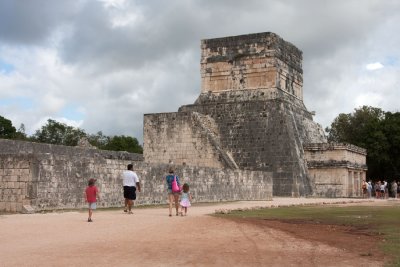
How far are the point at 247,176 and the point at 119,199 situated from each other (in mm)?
8279

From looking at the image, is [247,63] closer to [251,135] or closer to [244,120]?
[244,120]

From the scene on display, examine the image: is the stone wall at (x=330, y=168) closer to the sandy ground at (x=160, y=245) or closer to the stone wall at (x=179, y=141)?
the stone wall at (x=179, y=141)

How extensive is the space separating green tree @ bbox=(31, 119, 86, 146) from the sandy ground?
47.6 metres

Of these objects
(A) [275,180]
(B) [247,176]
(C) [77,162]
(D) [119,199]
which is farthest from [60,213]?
(A) [275,180]

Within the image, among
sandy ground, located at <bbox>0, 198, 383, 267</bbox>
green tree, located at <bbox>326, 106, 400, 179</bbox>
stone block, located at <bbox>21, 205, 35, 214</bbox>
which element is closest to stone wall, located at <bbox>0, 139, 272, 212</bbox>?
stone block, located at <bbox>21, 205, 35, 214</bbox>

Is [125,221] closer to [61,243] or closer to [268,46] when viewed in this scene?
[61,243]

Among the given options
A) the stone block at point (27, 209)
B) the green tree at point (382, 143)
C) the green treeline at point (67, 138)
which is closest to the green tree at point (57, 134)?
the green treeline at point (67, 138)

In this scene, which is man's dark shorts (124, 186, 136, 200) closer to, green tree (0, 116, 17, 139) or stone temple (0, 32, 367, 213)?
stone temple (0, 32, 367, 213)

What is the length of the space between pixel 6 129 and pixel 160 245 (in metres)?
46.2

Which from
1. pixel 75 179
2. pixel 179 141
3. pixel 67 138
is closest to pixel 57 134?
pixel 67 138

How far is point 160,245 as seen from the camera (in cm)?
734

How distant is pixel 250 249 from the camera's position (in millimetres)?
7172

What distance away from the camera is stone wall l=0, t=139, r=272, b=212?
13.0 meters

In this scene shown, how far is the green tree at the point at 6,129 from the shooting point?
4946 centimetres
